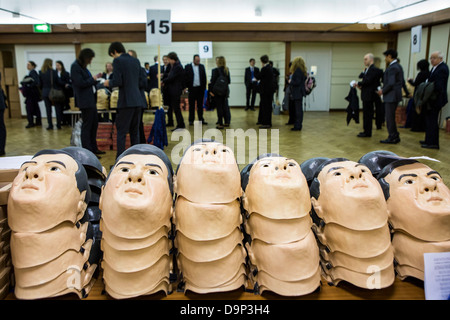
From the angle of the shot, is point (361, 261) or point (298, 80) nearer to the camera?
point (361, 261)

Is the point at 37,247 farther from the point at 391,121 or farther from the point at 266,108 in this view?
the point at 266,108

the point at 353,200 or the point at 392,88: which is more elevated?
the point at 392,88

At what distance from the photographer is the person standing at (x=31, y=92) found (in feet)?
29.9

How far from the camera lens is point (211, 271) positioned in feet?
5.21

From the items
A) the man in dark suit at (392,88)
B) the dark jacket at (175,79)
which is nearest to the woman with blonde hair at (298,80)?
the man in dark suit at (392,88)

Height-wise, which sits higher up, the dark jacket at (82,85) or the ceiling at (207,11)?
the ceiling at (207,11)

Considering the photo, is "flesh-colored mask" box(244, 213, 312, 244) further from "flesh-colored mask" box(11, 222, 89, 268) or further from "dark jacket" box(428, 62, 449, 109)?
"dark jacket" box(428, 62, 449, 109)

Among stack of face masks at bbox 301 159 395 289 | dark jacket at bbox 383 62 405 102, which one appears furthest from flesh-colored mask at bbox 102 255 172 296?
dark jacket at bbox 383 62 405 102

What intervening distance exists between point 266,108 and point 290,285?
24.1 ft

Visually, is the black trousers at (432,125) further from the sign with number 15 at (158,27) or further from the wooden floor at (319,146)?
the sign with number 15 at (158,27)

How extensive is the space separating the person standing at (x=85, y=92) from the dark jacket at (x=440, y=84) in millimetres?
5495

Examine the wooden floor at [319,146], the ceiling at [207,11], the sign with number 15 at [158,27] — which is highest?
the ceiling at [207,11]

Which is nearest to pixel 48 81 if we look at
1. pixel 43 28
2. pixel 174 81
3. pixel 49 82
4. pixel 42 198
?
pixel 49 82

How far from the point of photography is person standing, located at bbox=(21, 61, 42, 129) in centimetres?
912
